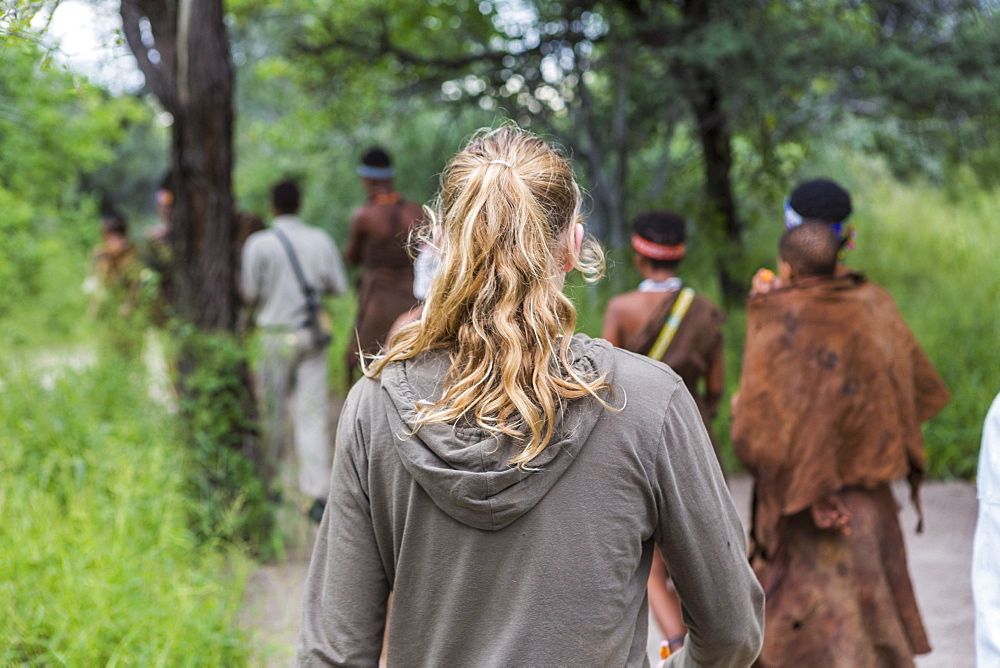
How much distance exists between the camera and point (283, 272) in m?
5.88

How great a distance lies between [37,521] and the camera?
389 centimetres

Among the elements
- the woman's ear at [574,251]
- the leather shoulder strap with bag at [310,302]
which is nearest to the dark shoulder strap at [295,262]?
the leather shoulder strap with bag at [310,302]

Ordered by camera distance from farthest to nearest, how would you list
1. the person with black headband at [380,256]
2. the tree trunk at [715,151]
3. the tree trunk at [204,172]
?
the tree trunk at [715,151] → the person with black headband at [380,256] → the tree trunk at [204,172]

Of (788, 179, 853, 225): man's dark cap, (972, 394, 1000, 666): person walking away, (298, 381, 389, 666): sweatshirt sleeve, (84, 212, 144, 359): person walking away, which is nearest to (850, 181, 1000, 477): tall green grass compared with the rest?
(788, 179, 853, 225): man's dark cap

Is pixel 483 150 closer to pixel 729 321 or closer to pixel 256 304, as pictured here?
pixel 256 304

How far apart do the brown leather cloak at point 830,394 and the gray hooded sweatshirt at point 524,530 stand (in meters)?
1.70

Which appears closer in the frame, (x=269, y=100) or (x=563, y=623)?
(x=563, y=623)

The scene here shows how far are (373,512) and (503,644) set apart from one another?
→ 301mm

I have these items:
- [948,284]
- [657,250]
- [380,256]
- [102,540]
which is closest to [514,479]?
[657,250]

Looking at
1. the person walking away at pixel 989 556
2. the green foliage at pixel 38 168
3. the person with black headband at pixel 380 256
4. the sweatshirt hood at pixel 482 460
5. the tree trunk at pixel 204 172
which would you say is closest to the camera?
the sweatshirt hood at pixel 482 460

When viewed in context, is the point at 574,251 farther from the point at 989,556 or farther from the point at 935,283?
the point at 935,283

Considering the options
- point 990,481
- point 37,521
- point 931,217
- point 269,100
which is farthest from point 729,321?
point 269,100

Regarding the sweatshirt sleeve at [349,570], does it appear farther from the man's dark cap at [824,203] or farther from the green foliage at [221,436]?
the green foliage at [221,436]

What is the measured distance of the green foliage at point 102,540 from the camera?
3.21 metres
